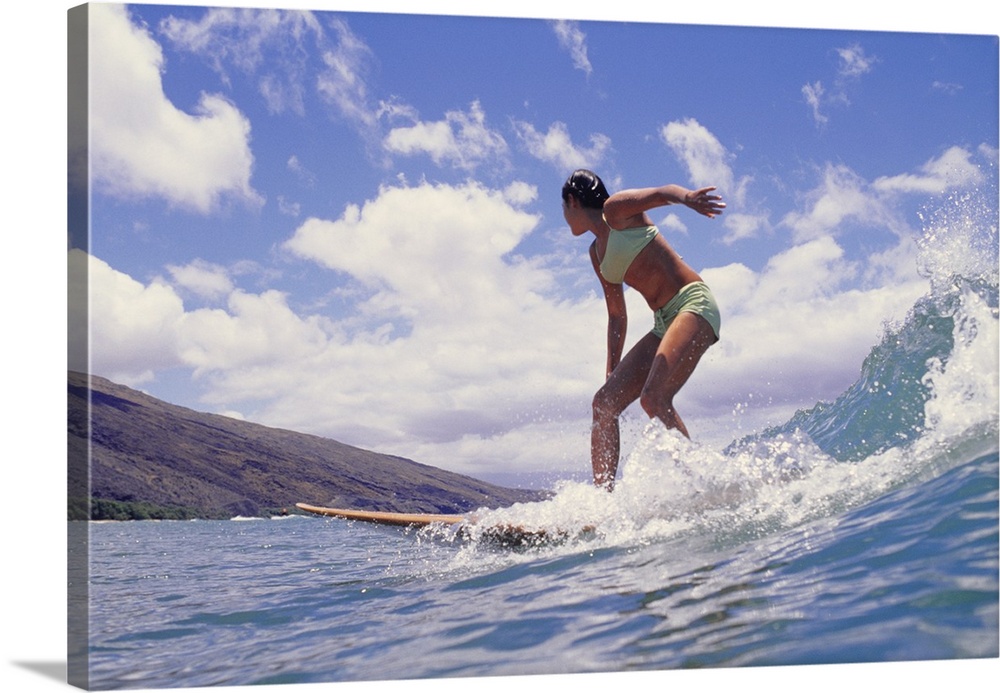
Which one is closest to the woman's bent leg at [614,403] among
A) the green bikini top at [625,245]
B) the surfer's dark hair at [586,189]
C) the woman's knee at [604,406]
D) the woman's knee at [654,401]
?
the woman's knee at [604,406]

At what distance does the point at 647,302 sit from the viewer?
534 cm

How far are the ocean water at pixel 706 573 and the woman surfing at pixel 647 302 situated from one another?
0.19m

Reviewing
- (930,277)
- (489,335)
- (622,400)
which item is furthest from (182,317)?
(930,277)

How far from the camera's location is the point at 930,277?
19.3 ft

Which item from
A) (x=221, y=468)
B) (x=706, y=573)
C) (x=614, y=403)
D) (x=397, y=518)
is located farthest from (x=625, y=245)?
(x=221, y=468)

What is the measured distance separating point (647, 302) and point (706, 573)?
1.56 m

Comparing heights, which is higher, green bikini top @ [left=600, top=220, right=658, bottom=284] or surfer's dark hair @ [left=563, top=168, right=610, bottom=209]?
surfer's dark hair @ [left=563, top=168, right=610, bottom=209]

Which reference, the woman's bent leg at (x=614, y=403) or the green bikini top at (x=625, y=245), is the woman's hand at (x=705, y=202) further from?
the woman's bent leg at (x=614, y=403)

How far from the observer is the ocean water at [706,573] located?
389 cm

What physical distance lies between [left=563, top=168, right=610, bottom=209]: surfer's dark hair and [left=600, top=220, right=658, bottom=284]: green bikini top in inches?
9.0

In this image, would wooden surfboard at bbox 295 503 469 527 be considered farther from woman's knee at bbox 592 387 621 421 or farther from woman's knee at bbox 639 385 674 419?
woman's knee at bbox 639 385 674 419

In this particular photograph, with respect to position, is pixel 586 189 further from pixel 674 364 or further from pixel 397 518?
pixel 397 518

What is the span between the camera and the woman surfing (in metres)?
5.06

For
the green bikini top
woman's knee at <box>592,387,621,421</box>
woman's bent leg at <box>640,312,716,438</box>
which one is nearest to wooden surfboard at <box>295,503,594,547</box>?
woman's knee at <box>592,387,621,421</box>
